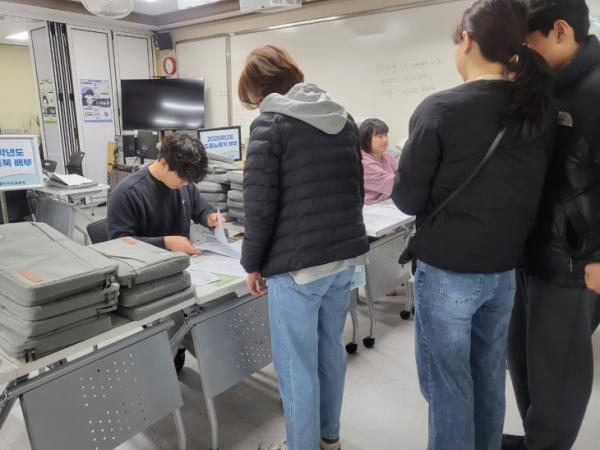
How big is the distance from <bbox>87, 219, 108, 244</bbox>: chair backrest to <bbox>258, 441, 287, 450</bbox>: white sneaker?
3.89 ft

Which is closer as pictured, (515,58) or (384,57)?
(515,58)

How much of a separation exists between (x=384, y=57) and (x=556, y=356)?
13.3 ft

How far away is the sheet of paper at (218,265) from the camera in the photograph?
5.95ft

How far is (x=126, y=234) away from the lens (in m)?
Answer: 1.93

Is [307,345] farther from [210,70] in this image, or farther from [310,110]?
[210,70]

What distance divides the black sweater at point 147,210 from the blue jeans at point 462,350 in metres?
1.13

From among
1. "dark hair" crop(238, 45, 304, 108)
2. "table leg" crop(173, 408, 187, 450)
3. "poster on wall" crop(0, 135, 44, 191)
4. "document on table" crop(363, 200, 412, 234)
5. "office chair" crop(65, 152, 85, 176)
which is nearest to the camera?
"dark hair" crop(238, 45, 304, 108)

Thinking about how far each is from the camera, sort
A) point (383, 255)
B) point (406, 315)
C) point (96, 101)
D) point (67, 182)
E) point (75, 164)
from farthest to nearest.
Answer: point (96, 101)
point (75, 164)
point (67, 182)
point (406, 315)
point (383, 255)

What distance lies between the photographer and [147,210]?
203cm

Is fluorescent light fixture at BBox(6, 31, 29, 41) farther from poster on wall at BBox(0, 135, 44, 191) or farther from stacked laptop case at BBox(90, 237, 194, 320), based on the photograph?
stacked laptop case at BBox(90, 237, 194, 320)

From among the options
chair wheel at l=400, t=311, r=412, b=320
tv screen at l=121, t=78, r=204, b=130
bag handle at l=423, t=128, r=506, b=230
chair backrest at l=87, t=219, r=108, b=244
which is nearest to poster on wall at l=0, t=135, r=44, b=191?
chair backrest at l=87, t=219, r=108, b=244

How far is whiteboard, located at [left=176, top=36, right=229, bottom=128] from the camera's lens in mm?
6363

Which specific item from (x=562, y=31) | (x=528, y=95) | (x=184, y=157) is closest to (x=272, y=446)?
(x=184, y=157)

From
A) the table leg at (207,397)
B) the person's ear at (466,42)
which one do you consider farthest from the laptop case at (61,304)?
the person's ear at (466,42)
